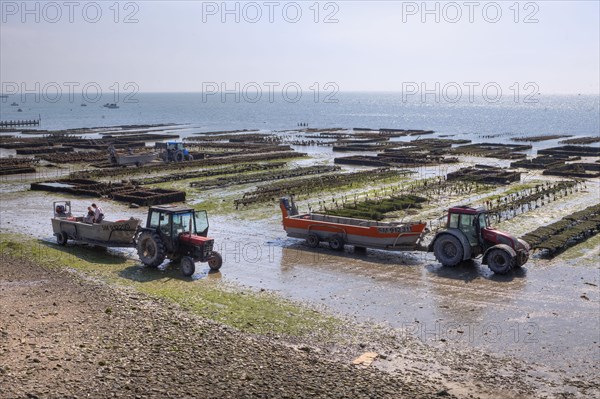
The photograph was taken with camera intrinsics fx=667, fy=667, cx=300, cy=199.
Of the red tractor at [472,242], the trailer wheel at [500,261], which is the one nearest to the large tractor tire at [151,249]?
the red tractor at [472,242]

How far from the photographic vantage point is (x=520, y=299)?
55.2 feet

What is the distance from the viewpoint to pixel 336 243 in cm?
2211

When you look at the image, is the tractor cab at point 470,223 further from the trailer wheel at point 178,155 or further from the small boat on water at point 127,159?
the trailer wheel at point 178,155

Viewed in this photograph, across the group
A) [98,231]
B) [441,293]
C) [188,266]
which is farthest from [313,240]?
[98,231]

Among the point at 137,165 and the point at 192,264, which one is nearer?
the point at 192,264

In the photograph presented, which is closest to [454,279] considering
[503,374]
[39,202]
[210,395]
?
[503,374]

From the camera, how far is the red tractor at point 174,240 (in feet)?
61.4

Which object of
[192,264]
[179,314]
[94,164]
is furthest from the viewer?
[94,164]

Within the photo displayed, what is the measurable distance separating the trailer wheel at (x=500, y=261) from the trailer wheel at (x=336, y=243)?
4.96 m

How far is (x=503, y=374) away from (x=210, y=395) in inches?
210

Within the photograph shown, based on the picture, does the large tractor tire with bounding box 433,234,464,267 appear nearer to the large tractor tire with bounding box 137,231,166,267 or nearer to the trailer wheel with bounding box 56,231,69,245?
the large tractor tire with bounding box 137,231,166,267

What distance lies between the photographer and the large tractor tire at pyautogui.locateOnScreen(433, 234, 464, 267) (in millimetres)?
19609

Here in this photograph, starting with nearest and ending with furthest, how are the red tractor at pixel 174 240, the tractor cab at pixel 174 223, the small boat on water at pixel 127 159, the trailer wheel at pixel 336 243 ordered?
1. the red tractor at pixel 174 240
2. the tractor cab at pixel 174 223
3. the trailer wheel at pixel 336 243
4. the small boat on water at pixel 127 159

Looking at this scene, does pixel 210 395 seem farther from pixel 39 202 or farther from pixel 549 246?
pixel 39 202
